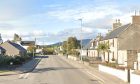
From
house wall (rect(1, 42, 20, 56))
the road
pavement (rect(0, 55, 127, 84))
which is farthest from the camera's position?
house wall (rect(1, 42, 20, 56))

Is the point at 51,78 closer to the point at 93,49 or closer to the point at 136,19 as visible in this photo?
the point at 136,19

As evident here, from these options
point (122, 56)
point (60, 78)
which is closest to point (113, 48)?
point (122, 56)

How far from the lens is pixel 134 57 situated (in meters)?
60.0

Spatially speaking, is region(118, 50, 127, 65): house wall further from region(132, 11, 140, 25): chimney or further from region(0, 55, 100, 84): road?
region(0, 55, 100, 84): road

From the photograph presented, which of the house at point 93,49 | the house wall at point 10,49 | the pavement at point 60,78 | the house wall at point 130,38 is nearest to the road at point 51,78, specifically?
the pavement at point 60,78

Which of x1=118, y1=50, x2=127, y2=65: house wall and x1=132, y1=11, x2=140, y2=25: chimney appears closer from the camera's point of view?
x1=118, y1=50, x2=127, y2=65: house wall

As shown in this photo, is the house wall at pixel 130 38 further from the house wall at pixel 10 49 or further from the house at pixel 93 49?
the house wall at pixel 10 49

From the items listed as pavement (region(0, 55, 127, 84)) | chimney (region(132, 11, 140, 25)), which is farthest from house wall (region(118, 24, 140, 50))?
pavement (region(0, 55, 127, 84))

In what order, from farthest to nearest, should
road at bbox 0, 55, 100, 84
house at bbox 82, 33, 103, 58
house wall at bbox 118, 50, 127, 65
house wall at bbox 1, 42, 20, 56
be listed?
house wall at bbox 1, 42, 20, 56 < house at bbox 82, 33, 103, 58 < house wall at bbox 118, 50, 127, 65 < road at bbox 0, 55, 100, 84

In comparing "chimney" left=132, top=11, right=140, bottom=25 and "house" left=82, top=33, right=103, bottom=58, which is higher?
"chimney" left=132, top=11, right=140, bottom=25

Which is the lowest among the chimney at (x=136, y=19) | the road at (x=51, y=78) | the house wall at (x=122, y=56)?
the road at (x=51, y=78)

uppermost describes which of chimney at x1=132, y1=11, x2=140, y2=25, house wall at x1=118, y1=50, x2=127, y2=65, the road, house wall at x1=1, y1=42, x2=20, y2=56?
chimney at x1=132, y1=11, x2=140, y2=25

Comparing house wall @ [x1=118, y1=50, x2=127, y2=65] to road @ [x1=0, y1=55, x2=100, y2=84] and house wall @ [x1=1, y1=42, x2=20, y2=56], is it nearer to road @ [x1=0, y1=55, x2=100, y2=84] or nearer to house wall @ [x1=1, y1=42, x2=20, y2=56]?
A: road @ [x1=0, y1=55, x2=100, y2=84]

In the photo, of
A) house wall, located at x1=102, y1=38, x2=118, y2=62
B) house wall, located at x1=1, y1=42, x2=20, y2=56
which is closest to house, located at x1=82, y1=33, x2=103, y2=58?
house wall, located at x1=102, y1=38, x2=118, y2=62
